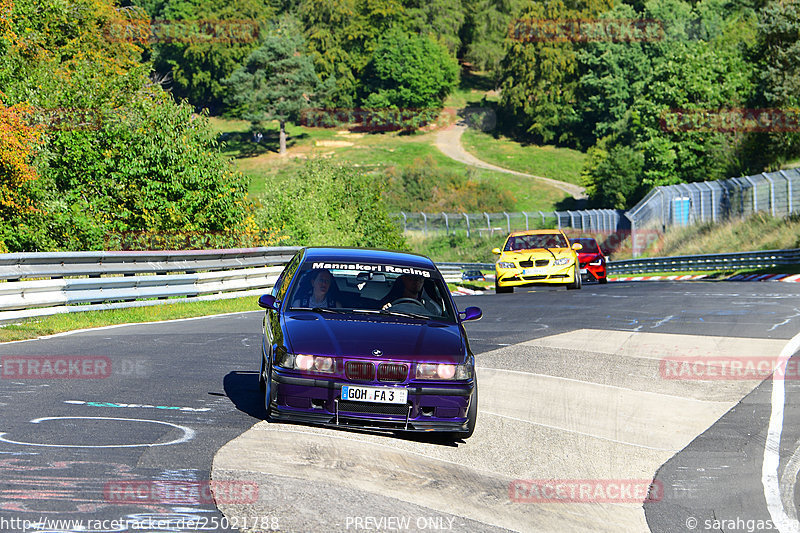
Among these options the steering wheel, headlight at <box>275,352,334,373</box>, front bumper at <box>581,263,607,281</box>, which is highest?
the steering wheel

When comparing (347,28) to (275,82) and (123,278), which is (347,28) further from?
(123,278)

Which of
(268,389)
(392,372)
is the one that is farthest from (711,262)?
(268,389)

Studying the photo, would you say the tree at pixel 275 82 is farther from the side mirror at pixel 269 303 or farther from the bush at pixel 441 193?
the side mirror at pixel 269 303

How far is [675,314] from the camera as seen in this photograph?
18.3m

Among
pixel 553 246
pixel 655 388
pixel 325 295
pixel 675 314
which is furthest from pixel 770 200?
pixel 325 295

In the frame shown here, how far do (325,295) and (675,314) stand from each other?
10974 mm

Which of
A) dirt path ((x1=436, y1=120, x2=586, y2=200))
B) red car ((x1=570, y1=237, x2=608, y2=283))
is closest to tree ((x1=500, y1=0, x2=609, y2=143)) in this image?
dirt path ((x1=436, y1=120, x2=586, y2=200))

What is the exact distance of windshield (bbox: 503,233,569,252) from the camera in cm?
2484

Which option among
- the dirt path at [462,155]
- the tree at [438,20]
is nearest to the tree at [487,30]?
the tree at [438,20]

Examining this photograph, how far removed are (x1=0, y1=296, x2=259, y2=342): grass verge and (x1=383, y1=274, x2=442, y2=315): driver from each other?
669cm

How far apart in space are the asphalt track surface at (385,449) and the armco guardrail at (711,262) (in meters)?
21.9

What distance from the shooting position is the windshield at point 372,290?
8.80m

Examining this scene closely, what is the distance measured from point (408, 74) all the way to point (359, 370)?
116626 millimetres

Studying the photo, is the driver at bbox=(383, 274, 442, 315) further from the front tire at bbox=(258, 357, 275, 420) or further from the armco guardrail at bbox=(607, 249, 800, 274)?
the armco guardrail at bbox=(607, 249, 800, 274)
